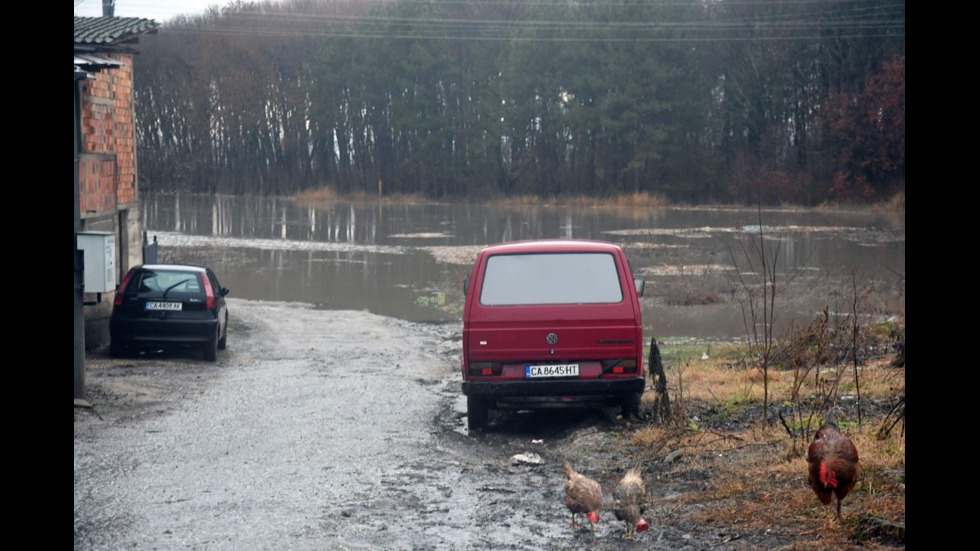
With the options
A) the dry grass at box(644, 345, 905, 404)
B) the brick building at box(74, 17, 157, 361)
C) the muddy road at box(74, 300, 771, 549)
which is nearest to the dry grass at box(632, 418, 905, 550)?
the muddy road at box(74, 300, 771, 549)

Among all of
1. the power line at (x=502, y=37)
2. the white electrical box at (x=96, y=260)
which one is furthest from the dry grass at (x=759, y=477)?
the power line at (x=502, y=37)

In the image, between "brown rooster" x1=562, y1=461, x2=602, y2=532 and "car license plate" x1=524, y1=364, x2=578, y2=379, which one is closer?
"brown rooster" x1=562, y1=461, x2=602, y2=532

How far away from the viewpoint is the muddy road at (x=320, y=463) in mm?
7301

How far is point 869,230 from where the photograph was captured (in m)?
45.9

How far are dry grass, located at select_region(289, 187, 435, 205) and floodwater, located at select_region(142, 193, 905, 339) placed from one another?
6.24 m

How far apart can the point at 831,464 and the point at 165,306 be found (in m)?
13.0

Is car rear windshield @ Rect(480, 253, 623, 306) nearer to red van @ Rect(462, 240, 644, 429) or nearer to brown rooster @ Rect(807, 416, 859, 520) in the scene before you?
red van @ Rect(462, 240, 644, 429)

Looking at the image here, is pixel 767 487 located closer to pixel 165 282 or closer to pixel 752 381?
pixel 752 381

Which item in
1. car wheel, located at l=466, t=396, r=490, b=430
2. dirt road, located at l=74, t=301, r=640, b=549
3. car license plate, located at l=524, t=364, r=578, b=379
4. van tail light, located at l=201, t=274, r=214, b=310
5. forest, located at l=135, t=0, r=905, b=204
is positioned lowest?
dirt road, located at l=74, t=301, r=640, b=549

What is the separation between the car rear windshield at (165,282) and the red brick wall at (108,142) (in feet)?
6.93

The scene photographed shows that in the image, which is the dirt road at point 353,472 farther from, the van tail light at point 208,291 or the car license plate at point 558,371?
the van tail light at point 208,291

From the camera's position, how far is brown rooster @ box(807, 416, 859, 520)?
6.45 meters
